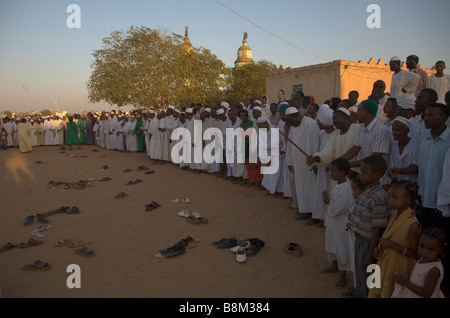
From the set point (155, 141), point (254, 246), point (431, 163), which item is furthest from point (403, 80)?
point (155, 141)

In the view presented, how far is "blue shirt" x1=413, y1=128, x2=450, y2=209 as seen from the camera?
3492 millimetres

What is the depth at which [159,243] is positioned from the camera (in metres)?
5.30

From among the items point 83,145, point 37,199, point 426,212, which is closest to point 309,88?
point 83,145

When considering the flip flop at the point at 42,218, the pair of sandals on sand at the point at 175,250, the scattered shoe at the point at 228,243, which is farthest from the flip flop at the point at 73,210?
the scattered shoe at the point at 228,243

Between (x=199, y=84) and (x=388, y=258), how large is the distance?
23.4 meters

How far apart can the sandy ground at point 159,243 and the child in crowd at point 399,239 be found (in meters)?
0.93

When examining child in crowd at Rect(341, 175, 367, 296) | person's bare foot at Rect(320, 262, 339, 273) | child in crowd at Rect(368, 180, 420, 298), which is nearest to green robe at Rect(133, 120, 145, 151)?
person's bare foot at Rect(320, 262, 339, 273)

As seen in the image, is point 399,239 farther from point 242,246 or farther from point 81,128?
point 81,128

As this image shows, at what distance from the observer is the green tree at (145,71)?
888 inches

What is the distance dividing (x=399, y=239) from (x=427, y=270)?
0.30 m

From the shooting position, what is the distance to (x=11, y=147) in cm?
2250

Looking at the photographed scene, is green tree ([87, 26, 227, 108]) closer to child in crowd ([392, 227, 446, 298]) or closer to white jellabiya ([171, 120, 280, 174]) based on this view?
white jellabiya ([171, 120, 280, 174])

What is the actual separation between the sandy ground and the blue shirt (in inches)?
56.1
